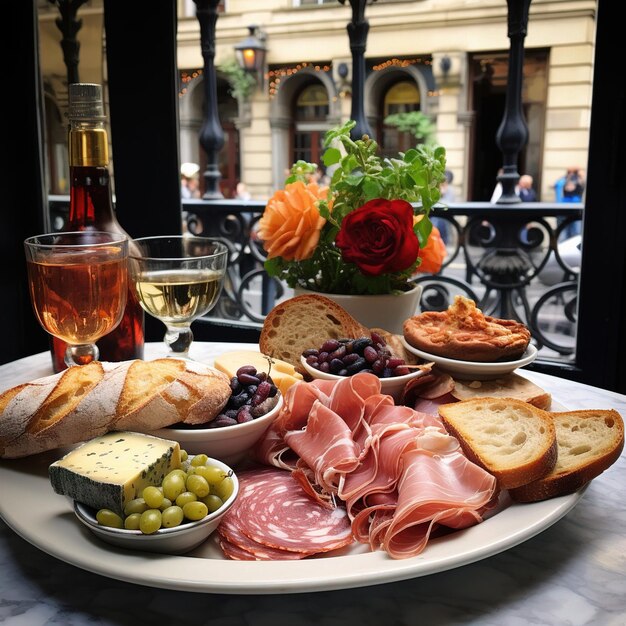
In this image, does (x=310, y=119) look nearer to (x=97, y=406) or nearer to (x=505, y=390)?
(x=505, y=390)

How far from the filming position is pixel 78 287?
111 centimetres

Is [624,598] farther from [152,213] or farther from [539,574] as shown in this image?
[152,213]

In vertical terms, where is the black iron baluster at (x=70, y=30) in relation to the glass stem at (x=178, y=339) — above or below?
above

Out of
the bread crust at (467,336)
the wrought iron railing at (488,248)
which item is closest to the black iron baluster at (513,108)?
the wrought iron railing at (488,248)

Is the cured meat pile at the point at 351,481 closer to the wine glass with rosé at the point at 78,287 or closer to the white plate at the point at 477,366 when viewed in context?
the white plate at the point at 477,366

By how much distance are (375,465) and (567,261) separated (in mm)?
4212

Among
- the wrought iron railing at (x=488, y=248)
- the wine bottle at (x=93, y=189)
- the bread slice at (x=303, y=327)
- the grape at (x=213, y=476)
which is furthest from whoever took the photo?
the wrought iron railing at (x=488, y=248)

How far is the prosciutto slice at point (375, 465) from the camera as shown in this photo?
2.43 feet

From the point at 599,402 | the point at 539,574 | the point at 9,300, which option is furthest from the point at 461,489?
the point at 9,300

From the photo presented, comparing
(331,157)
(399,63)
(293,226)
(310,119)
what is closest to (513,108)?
(331,157)

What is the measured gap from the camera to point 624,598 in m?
0.70

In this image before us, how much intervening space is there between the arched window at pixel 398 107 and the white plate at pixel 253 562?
959 cm

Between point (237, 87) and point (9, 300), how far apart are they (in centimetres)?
872

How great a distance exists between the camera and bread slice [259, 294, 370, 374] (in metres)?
1.29
